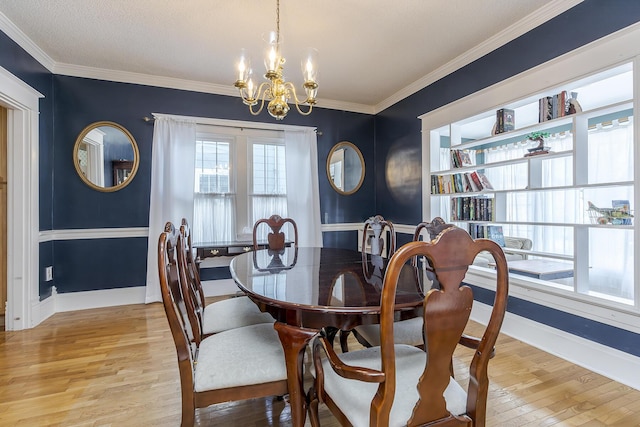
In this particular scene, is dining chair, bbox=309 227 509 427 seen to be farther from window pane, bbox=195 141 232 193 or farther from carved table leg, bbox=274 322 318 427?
window pane, bbox=195 141 232 193

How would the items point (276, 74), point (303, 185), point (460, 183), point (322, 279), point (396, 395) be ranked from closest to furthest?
point (396, 395) < point (322, 279) < point (276, 74) < point (460, 183) < point (303, 185)

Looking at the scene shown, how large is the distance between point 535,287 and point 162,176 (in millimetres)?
3905

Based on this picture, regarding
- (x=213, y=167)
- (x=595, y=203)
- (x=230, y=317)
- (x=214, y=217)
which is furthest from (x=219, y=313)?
(x=595, y=203)

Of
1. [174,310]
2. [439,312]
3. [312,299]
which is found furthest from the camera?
[312,299]

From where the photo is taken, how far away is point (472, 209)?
312cm

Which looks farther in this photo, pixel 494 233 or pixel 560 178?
pixel 560 178

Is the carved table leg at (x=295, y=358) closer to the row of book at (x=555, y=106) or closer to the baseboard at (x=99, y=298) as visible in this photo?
the row of book at (x=555, y=106)

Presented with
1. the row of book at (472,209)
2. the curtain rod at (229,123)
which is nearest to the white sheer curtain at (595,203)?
the row of book at (472,209)

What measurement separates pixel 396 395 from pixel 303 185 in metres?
3.36

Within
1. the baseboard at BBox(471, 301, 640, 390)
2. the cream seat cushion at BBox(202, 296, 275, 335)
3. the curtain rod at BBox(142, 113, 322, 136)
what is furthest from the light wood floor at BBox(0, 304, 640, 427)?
the curtain rod at BBox(142, 113, 322, 136)

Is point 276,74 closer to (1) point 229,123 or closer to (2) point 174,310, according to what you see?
(2) point 174,310

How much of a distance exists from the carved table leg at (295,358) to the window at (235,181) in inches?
113

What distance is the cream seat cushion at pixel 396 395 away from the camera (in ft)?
3.18

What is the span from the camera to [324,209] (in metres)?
4.51
